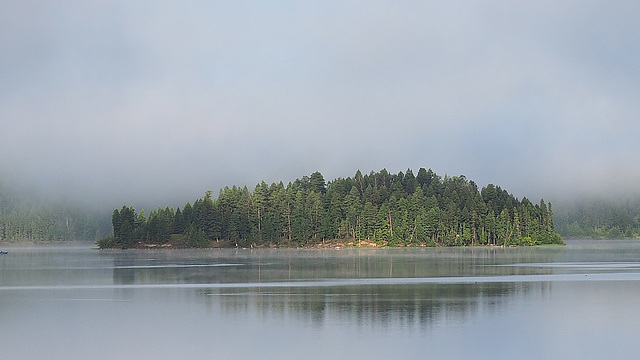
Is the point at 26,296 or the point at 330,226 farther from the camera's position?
the point at 330,226

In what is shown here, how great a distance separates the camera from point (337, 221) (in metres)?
184

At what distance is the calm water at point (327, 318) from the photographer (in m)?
29.2

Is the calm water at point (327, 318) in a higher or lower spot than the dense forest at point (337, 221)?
lower

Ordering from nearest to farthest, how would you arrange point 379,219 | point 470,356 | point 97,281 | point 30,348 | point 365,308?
point 470,356
point 30,348
point 365,308
point 97,281
point 379,219

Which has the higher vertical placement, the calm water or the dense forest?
the dense forest

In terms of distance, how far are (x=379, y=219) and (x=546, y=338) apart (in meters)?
148

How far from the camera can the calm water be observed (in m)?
29.2

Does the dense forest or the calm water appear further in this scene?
the dense forest

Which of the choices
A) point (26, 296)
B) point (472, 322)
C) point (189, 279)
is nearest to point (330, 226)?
point (189, 279)

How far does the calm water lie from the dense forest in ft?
366

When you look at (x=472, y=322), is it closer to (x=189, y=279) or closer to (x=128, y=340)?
(x=128, y=340)

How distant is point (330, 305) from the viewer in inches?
1647

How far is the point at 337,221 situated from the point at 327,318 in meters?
147

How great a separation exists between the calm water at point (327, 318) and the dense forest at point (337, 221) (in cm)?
11158
